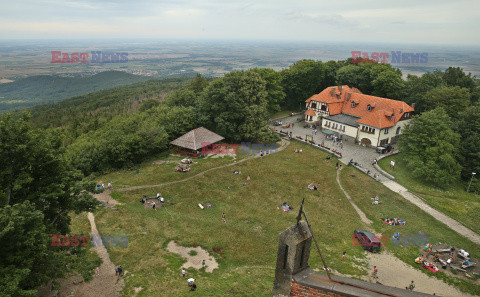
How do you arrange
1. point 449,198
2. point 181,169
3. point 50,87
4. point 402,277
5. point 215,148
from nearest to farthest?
point 402,277
point 449,198
point 181,169
point 215,148
point 50,87

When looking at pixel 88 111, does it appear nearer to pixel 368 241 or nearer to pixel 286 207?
pixel 286 207

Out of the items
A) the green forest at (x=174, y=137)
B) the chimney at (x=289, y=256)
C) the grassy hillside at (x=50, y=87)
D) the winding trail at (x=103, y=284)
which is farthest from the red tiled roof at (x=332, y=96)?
the grassy hillside at (x=50, y=87)

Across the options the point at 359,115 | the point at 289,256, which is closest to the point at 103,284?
the point at 289,256

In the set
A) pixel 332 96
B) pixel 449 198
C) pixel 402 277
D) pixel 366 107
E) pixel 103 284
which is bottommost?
pixel 103 284

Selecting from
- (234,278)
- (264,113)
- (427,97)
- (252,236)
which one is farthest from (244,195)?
(427,97)

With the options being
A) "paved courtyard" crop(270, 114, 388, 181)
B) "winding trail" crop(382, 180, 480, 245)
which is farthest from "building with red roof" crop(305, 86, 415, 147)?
"winding trail" crop(382, 180, 480, 245)
